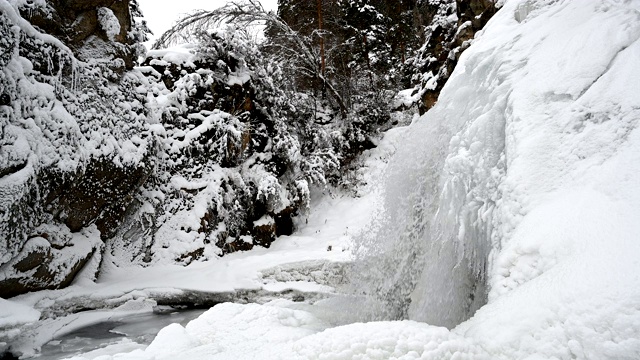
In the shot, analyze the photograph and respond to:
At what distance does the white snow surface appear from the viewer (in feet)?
4.73

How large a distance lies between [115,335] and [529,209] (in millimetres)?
4812

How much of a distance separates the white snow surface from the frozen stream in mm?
1870

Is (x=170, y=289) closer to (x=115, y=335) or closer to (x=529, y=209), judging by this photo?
(x=115, y=335)

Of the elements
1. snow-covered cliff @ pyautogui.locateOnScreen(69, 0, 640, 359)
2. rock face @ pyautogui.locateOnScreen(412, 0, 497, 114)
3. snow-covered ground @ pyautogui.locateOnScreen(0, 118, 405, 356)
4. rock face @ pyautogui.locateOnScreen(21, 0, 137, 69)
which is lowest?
snow-covered ground @ pyautogui.locateOnScreen(0, 118, 405, 356)

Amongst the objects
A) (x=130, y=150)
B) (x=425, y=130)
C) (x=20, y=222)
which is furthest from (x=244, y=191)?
(x=425, y=130)

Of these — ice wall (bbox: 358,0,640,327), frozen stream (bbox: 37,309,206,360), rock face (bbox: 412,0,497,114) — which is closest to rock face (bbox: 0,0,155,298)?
frozen stream (bbox: 37,309,206,360)

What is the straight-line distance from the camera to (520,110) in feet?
7.82

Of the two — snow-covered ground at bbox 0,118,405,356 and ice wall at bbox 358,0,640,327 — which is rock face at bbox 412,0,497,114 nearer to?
ice wall at bbox 358,0,640,327

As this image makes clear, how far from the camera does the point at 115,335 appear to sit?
4.64m

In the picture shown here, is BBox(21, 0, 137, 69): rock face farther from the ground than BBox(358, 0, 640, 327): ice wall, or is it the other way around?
BBox(21, 0, 137, 69): rock face

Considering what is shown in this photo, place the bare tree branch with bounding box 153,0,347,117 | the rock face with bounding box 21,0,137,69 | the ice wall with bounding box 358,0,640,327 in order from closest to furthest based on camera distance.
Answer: the ice wall with bounding box 358,0,640,327, the rock face with bounding box 21,0,137,69, the bare tree branch with bounding box 153,0,347,117

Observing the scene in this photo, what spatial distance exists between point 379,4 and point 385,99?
3.98 m

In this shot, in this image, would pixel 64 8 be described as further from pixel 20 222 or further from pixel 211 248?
pixel 211 248

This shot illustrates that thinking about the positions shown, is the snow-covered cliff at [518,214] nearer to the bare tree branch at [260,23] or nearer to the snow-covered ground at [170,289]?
the snow-covered ground at [170,289]
